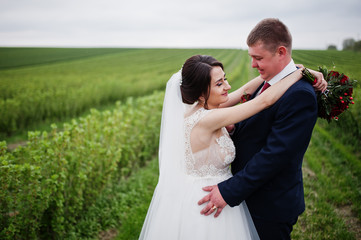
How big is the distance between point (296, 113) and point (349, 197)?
13.5 feet

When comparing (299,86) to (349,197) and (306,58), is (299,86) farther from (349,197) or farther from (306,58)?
(349,197)

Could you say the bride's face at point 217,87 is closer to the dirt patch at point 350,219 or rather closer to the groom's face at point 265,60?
the groom's face at point 265,60

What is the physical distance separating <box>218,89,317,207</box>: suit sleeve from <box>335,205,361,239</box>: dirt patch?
3.01m

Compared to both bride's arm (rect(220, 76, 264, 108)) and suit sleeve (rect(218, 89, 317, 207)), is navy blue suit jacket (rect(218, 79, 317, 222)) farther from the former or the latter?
bride's arm (rect(220, 76, 264, 108))

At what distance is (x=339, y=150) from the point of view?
21.6 ft

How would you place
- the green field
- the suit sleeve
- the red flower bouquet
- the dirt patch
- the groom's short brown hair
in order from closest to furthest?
the suit sleeve, the groom's short brown hair, the red flower bouquet, the green field, the dirt patch

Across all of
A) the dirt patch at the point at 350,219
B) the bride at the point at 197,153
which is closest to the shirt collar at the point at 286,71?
the bride at the point at 197,153

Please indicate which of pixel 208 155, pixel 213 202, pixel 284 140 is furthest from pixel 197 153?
pixel 284 140

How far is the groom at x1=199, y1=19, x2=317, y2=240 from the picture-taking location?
1962mm

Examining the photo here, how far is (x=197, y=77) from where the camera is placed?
255 centimetres

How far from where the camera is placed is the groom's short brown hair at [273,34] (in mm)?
2107

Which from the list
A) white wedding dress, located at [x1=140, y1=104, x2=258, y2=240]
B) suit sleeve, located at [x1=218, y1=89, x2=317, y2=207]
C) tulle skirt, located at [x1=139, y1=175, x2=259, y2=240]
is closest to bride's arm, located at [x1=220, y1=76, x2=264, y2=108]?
white wedding dress, located at [x1=140, y1=104, x2=258, y2=240]

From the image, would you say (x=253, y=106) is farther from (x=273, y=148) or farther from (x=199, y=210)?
(x=199, y=210)

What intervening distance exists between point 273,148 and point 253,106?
0.44 m
